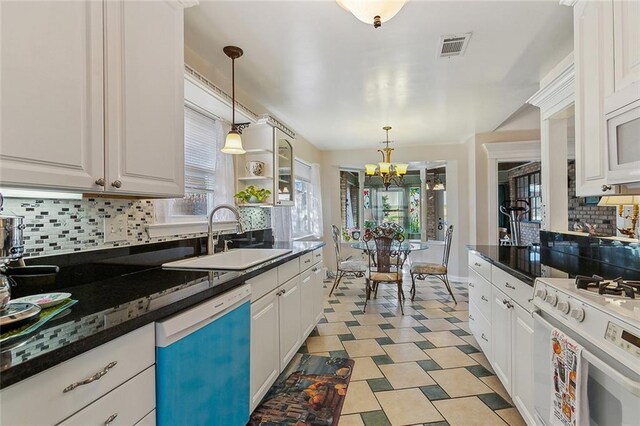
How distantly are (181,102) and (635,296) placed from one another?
2.21 metres

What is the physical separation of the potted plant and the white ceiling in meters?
1.02

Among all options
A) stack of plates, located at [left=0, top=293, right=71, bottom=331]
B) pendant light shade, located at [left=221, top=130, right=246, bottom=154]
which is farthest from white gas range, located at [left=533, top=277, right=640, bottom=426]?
pendant light shade, located at [left=221, top=130, right=246, bottom=154]

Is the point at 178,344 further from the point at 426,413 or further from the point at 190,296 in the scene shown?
the point at 426,413

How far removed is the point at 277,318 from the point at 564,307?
5.14 feet

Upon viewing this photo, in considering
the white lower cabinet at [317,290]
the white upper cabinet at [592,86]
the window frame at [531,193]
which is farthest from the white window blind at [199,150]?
the window frame at [531,193]

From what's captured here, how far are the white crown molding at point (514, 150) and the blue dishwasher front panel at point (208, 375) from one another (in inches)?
178

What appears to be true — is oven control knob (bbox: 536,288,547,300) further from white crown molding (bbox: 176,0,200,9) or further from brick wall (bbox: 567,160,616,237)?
brick wall (bbox: 567,160,616,237)

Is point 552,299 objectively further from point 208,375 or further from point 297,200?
point 297,200

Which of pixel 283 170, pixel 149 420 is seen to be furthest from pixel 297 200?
pixel 149 420

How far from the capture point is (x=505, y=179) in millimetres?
9117

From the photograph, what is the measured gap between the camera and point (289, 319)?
2.27 meters

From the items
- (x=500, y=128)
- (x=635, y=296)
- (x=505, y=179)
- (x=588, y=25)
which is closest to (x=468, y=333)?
(x=635, y=296)

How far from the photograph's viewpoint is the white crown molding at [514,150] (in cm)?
453

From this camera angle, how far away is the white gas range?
92cm
